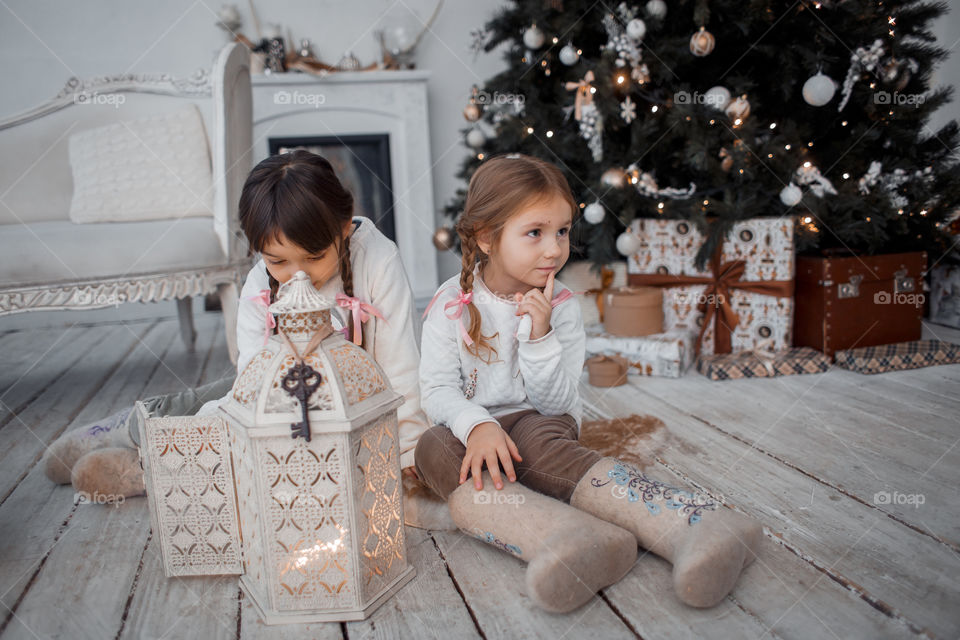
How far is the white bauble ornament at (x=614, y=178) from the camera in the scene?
1.93 metres

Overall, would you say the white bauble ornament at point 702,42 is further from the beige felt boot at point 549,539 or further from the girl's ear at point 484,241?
the beige felt boot at point 549,539

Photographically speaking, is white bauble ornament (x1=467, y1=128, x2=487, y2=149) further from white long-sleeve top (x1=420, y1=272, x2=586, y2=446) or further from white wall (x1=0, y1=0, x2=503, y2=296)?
white long-sleeve top (x1=420, y1=272, x2=586, y2=446)

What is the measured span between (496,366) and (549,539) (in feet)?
1.29

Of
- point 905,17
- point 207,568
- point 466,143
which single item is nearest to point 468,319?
point 207,568

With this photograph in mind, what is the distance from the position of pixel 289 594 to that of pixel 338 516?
127 millimetres

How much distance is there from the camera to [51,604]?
35.5 inches

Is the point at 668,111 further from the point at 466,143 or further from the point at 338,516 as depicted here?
the point at 338,516

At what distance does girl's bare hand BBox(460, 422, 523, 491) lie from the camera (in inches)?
38.2

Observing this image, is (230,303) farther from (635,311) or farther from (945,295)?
(945,295)

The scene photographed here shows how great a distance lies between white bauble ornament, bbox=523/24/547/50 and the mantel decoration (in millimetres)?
1277

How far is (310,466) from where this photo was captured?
2.59 feet

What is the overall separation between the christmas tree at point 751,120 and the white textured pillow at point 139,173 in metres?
1.10

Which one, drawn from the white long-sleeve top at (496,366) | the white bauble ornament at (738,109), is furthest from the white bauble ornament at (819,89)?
the white long-sleeve top at (496,366)

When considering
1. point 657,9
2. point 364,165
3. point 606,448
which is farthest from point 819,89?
point 364,165
